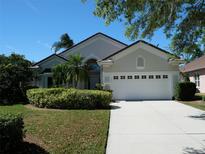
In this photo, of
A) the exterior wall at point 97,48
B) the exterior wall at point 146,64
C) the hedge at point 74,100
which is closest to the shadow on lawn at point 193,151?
the hedge at point 74,100

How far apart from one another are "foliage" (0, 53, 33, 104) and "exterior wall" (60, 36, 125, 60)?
815cm

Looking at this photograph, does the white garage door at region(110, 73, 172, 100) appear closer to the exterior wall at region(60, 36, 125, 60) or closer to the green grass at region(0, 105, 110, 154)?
the exterior wall at region(60, 36, 125, 60)

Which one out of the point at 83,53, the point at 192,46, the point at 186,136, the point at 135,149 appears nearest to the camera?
the point at 135,149

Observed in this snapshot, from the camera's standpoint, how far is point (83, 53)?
29859 millimetres

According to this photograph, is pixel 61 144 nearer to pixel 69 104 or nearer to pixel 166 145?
pixel 166 145

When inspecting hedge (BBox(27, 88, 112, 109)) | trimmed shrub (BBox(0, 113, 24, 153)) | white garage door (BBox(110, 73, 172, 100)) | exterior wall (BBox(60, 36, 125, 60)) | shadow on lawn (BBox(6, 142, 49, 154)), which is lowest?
shadow on lawn (BBox(6, 142, 49, 154))

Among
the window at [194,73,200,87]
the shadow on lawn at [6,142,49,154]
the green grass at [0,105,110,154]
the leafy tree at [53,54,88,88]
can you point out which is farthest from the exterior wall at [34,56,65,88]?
the shadow on lawn at [6,142,49,154]

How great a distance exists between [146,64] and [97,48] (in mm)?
7855

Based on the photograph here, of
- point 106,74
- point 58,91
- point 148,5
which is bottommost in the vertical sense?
point 58,91

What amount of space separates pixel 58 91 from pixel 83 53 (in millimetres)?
12636

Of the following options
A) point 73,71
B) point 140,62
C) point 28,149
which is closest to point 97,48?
point 73,71

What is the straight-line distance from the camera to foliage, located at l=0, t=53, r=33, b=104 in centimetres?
2244

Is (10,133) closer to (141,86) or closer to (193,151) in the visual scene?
(193,151)

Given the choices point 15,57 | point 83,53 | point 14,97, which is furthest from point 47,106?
point 83,53
